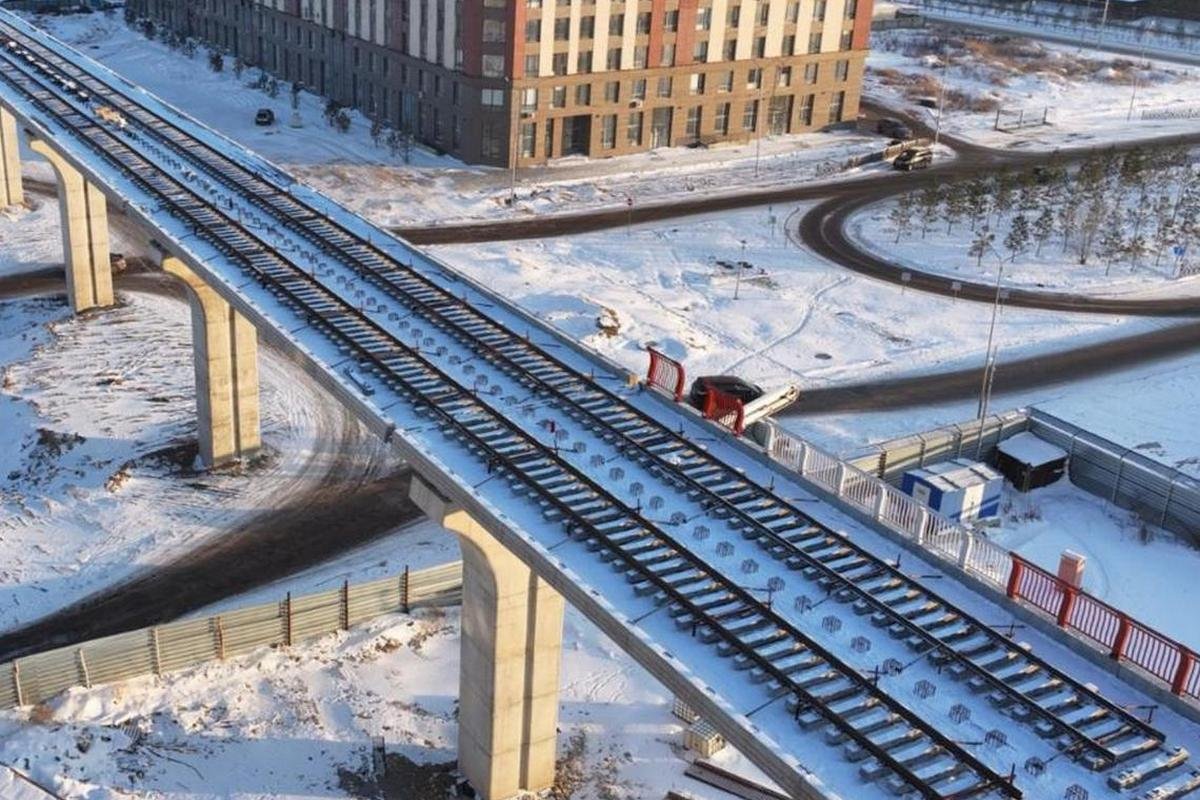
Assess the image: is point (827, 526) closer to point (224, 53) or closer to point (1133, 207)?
point (1133, 207)

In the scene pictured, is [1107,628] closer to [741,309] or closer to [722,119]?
[741,309]

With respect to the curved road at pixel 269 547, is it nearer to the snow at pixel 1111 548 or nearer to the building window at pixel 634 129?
the snow at pixel 1111 548

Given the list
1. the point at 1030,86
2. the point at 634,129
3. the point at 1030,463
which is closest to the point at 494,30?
the point at 634,129

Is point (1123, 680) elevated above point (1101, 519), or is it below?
above

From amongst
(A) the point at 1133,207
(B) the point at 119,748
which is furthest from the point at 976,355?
(B) the point at 119,748

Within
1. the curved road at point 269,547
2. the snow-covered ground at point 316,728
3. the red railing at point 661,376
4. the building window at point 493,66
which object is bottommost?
the curved road at point 269,547

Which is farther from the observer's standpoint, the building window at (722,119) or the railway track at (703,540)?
the building window at (722,119)

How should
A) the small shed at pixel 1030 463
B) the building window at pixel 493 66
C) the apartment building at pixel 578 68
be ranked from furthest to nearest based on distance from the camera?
the apartment building at pixel 578 68
the building window at pixel 493 66
the small shed at pixel 1030 463

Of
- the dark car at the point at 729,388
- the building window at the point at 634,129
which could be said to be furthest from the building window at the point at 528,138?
the dark car at the point at 729,388
